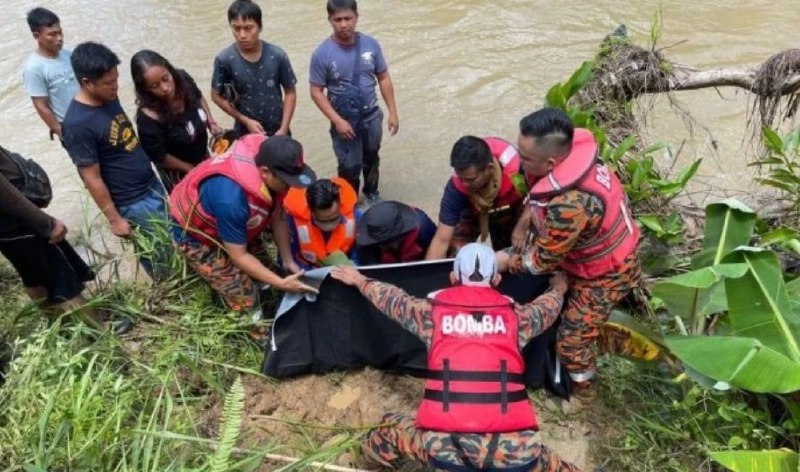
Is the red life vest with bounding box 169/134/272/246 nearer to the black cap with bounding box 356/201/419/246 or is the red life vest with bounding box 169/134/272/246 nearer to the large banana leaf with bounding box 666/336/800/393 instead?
the black cap with bounding box 356/201/419/246

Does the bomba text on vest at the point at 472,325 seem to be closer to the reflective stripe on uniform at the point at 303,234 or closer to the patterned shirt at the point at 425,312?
the patterned shirt at the point at 425,312

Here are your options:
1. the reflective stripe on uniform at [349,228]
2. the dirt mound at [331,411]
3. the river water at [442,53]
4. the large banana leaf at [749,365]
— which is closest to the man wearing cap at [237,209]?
the reflective stripe on uniform at [349,228]

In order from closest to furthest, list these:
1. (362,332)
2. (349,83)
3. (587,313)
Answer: (587,313)
(362,332)
(349,83)

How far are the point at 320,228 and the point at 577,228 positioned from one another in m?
1.55

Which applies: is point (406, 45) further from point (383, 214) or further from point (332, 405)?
point (332, 405)

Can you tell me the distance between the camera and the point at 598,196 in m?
2.80

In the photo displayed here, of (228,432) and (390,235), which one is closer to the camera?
(228,432)

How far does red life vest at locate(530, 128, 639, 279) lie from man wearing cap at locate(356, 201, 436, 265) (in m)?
0.89

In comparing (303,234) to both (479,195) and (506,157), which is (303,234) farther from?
(506,157)

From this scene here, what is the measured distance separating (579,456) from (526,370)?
1.71ft

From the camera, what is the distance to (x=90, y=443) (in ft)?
8.15

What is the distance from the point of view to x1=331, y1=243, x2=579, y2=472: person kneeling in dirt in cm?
255

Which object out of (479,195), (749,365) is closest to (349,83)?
(479,195)

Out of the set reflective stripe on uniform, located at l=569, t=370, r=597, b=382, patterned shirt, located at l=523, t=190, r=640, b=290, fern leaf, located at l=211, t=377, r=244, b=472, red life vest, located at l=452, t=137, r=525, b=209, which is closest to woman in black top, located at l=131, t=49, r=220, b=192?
red life vest, located at l=452, t=137, r=525, b=209
